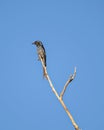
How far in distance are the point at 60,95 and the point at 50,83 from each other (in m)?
0.51

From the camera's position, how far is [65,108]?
7047 millimetres

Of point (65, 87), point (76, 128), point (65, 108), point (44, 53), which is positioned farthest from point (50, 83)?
point (44, 53)

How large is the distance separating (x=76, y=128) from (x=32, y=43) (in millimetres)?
8536

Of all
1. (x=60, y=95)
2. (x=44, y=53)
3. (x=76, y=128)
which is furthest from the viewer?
(x=44, y=53)

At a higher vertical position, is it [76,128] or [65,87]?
[65,87]

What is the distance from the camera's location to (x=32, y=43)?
1473cm

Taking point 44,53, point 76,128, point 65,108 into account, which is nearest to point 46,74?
point 65,108

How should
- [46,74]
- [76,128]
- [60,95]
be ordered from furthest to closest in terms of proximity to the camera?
[46,74] < [60,95] < [76,128]

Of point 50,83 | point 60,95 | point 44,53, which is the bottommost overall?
point 60,95

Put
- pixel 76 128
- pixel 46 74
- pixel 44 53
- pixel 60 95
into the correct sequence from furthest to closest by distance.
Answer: pixel 44 53
pixel 46 74
pixel 60 95
pixel 76 128

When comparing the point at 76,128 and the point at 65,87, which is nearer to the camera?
the point at 76,128

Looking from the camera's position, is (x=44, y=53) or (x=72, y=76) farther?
(x=44, y=53)

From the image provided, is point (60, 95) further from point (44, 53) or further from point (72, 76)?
point (44, 53)

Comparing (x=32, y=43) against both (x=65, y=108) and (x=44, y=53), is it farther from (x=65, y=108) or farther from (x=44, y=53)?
(x=65, y=108)
